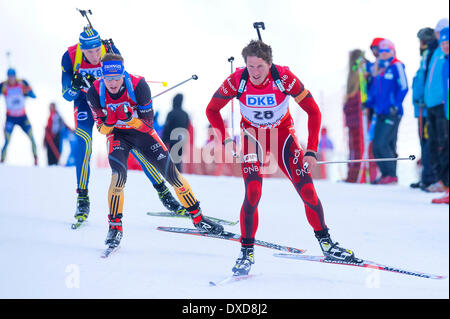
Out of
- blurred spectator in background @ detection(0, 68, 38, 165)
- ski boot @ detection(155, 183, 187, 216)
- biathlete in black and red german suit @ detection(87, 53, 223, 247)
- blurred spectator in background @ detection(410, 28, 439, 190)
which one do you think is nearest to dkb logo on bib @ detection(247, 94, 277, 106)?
biathlete in black and red german suit @ detection(87, 53, 223, 247)

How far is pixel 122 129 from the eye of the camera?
4418 mm

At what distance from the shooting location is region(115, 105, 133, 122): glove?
162 inches

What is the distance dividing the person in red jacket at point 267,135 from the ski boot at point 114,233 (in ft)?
3.42

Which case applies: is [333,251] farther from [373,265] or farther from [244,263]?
[244,263]

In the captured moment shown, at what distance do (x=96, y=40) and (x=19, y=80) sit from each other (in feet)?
14.9

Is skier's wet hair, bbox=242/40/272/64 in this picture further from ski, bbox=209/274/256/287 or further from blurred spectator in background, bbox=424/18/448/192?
blurred spectator in background, bbox=424/18/448/192

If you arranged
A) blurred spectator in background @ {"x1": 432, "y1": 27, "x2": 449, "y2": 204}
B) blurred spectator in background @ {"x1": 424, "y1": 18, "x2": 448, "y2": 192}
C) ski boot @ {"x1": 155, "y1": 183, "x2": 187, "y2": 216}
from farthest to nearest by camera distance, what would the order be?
blurred spectator in background @ {"x1": 424, "y1": 18, "x2": 448, "y2": 192} < blurred spectator in background @ {"x1": 432, "y1": 27, "x2": 449, "y2": 204} < ski boot @ {"x1": 155, "y1": 183, "x2": 187, "y2": 216}

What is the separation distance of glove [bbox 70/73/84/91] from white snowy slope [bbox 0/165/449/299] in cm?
131

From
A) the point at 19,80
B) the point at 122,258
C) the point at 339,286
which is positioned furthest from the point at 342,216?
the point at 19,80

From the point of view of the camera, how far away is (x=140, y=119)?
13.9ft

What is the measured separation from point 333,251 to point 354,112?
162 inches

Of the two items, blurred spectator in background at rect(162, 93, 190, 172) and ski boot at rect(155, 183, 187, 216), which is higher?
blurred spectator in background at rect(162, 93, 190, 172)

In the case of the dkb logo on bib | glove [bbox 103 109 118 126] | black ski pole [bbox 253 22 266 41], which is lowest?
glove [bbox 103 109 118 126]

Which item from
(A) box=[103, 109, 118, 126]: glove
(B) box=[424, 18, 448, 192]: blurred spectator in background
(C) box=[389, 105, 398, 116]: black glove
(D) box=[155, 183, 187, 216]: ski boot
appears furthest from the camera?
(B) box=[424, 18, 448, 192]: blurred spectator in background
